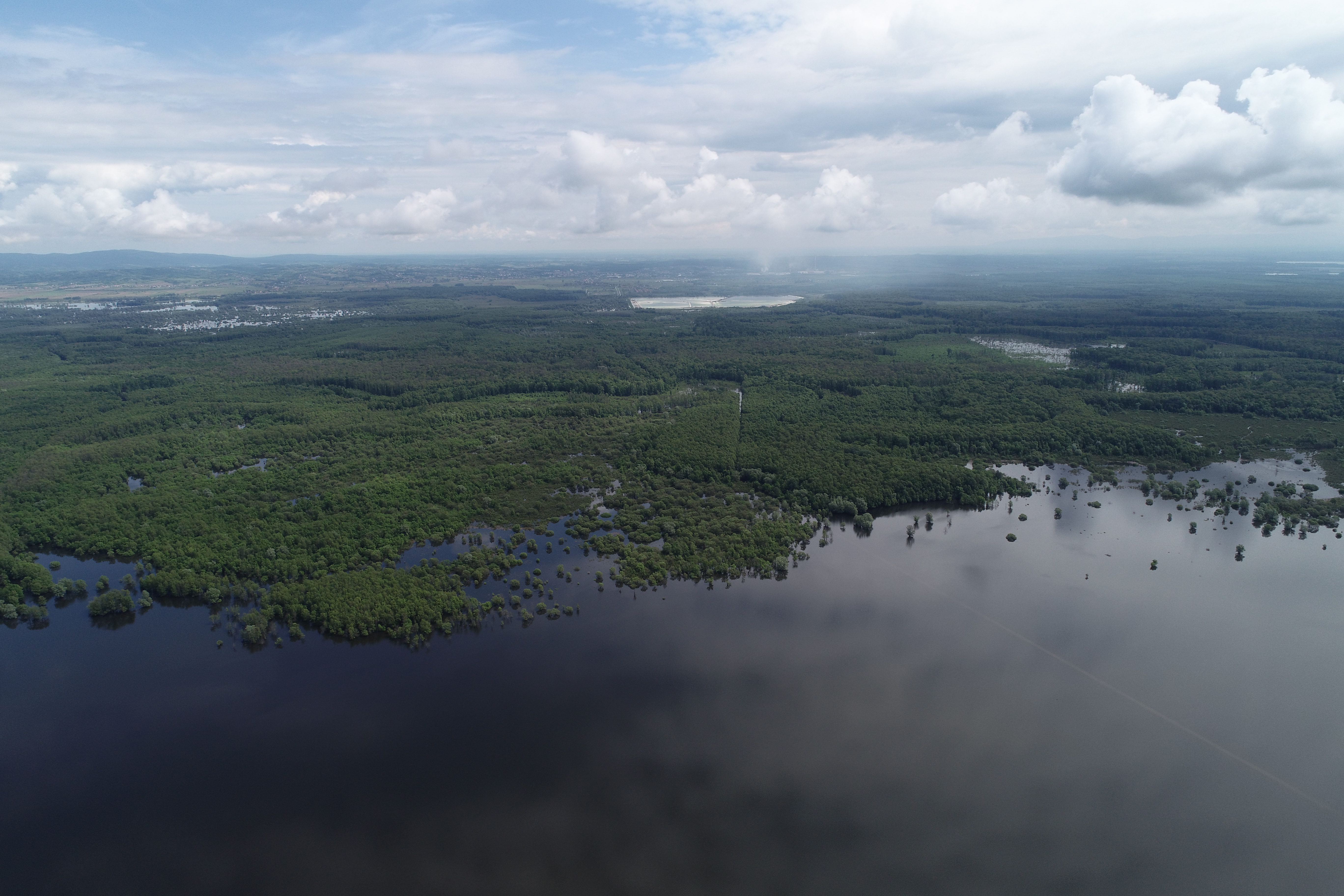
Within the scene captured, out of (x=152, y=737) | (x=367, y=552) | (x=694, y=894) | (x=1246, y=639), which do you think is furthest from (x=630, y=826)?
(x=1246, y=639)

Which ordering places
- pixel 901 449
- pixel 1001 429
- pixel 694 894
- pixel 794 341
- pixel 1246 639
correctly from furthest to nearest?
1. pixel 794 341
2. pixel 1001 429
3. pixel 901 449
4. pixel 1246 639
5. pixel 694 894

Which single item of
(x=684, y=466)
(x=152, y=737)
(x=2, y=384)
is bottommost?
(x=152, y=737)

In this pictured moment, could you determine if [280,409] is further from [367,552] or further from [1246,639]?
[1246,639]

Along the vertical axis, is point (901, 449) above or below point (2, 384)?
below

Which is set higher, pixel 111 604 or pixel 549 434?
pixel 549 434

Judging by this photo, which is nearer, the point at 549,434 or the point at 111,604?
the point at 111,604

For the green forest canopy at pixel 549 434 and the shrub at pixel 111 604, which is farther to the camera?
the green forest canopy at pixel 549 434

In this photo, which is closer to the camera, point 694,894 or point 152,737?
point 694,894

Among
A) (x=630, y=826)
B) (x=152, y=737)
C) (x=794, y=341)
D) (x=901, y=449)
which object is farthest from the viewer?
(x=794, y=341)

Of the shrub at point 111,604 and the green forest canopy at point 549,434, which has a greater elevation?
the green forest canopy at point 549,434

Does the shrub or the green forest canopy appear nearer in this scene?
the shrub

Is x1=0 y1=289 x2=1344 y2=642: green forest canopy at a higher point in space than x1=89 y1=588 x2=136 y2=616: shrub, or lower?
higher
